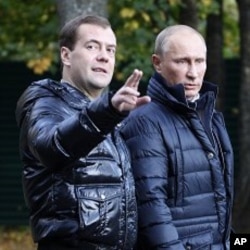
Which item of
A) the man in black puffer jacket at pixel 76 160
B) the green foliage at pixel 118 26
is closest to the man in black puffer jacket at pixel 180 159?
the man in black puffer jacket at pixel 76 160

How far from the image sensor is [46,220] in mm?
3660

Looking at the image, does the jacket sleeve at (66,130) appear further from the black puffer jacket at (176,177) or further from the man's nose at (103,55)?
the black puffer jacket at (176,177)

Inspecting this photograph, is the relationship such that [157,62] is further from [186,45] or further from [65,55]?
[65,55]

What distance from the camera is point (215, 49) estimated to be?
11.6 metres

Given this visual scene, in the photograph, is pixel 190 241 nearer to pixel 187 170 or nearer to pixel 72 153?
pixel 187 170

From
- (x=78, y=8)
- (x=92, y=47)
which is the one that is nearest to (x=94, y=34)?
(x=92, y=47)

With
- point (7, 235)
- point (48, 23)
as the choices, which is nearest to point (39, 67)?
point (48, 23)

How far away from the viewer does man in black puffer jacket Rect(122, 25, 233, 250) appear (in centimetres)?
401

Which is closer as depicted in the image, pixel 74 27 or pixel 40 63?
pixel 74 27

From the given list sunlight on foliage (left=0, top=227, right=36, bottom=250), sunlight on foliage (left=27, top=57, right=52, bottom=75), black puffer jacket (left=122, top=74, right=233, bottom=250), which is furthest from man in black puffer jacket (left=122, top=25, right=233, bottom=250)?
sunlight on foliage (left=0, top=227, right=36, bottom=250)

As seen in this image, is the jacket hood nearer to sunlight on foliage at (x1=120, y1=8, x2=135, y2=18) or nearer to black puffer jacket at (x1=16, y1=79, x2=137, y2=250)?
black puffer jacket at (x1=16, y1=79, x2=137, y2=250)

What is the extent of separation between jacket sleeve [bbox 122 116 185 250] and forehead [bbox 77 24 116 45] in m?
0.47

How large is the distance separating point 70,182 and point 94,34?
0.58m

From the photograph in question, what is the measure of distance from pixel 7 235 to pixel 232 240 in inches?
339
